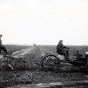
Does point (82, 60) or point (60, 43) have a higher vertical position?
point (60, 43)

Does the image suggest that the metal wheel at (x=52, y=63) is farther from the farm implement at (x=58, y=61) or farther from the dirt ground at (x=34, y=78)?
the dirt ground at (x=34, y=78)

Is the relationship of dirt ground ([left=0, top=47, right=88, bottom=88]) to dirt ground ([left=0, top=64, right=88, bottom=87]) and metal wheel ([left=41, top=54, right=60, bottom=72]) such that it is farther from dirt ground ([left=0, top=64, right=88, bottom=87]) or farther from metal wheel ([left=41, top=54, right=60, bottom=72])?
metal wheel ([left=41, top=54, right=60, bottom=72])

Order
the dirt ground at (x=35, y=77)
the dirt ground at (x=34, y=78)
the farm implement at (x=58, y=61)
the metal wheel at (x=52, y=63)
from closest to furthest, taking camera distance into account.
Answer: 1. the dirt ground at (x=34, y=78)
2. the dirt ground at (x=35, y=77)
3. the farm implement at (x=58, y=61)
4. the metal wheel at (x=52, y=63)

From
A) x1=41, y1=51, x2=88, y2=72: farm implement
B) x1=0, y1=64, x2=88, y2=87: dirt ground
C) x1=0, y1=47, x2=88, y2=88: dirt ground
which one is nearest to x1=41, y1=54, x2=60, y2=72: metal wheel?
x1=41, y1=51, x2=88, y2=72: farm implement

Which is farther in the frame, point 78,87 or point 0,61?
point 0,61

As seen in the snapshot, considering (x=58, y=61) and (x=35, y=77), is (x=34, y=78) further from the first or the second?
(x=58, y=61)

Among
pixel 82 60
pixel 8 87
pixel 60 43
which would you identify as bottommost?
pixel 8 87

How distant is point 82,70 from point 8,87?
5.68 meters

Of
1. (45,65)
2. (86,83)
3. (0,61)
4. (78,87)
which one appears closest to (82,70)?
(45,65)

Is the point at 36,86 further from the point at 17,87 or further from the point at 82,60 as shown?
the point at 82,60

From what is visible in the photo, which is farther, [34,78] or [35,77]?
[35,77]

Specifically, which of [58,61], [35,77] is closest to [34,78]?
[35,77]

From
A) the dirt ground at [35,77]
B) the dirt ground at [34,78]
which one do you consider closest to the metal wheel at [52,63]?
the dirt ground at [35,77]

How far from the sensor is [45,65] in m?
11.5
